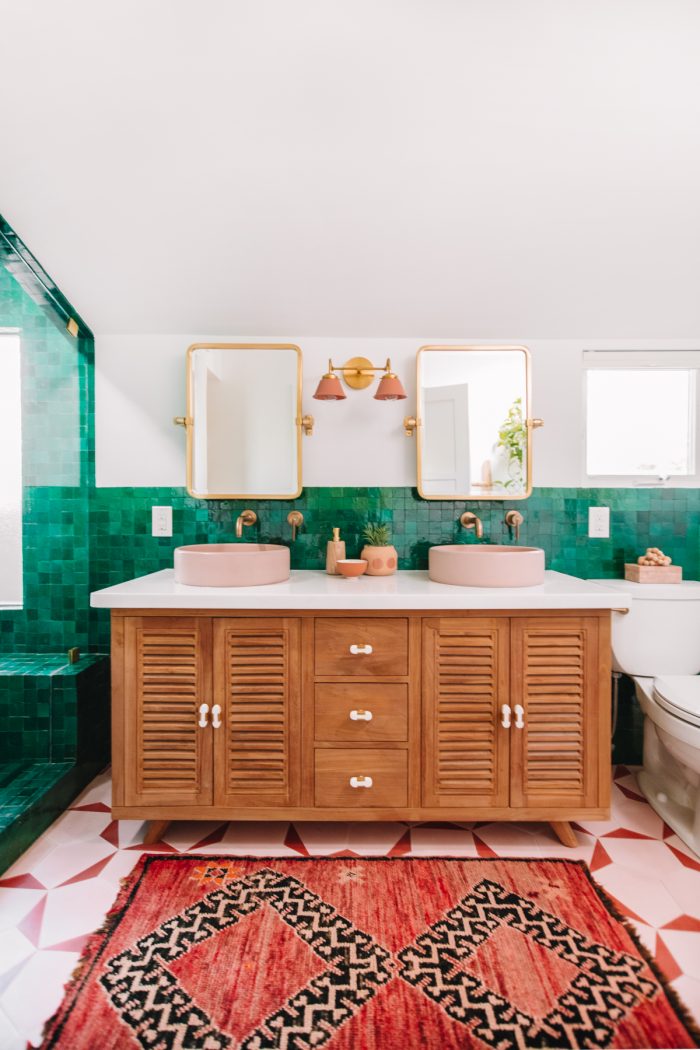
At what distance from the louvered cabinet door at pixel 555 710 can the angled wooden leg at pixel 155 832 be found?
117 cm

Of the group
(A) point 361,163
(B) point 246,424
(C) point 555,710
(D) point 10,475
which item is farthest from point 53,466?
(C) point 555,710

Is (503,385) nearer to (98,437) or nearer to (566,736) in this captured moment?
(566,736)

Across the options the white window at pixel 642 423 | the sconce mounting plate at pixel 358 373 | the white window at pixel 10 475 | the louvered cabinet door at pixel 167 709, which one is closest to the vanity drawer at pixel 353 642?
the louvered cabinet door at pixel 167 709

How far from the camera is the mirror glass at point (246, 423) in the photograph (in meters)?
2.35

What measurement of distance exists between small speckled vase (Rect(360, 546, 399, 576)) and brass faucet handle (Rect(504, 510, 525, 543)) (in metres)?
0.57

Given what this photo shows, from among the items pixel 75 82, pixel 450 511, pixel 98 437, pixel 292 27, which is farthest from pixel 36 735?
pixel 292 27

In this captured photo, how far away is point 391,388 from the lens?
2184 millimetres

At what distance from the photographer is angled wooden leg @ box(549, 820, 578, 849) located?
5.98 feet

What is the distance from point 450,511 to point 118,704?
148cm

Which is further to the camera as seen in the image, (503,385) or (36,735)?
(503,385)

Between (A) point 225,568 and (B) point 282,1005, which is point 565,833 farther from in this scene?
(A) point 225,568

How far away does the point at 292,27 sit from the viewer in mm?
1412

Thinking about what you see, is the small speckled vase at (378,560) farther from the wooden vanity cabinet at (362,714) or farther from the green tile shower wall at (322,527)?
the wooden vanity cabinet at (362,714)

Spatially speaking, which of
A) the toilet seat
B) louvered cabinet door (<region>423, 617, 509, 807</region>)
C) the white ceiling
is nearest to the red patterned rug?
louvered cabinet door (<region>423, 617, 509, 807</region>)
